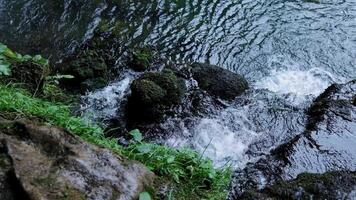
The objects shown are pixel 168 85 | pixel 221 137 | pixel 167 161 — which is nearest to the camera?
pixel 167 161

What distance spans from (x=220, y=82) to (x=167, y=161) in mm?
4653

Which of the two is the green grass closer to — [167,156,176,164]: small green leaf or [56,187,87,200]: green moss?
[167,156,176,164]: small green leaf

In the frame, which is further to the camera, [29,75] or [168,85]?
[168,85]

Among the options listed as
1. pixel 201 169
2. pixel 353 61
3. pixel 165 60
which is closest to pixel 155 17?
pixel 165 60

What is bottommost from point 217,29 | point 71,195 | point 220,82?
point 220,82

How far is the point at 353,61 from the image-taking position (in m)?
10.3

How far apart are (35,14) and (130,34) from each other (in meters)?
2.65

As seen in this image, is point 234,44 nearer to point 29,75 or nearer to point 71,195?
point 29,75

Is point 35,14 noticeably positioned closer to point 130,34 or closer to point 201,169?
point 130,34

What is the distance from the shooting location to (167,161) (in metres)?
4.66

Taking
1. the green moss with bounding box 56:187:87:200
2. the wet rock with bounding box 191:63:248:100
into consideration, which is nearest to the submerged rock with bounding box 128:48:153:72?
the wet rock with bounding box 191:63:248:100

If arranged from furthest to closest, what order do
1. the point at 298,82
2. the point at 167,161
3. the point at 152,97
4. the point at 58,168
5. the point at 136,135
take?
the point at 298,82
the point at 152,97
the point at 136,135
the point at 167,161
the point at 58,168

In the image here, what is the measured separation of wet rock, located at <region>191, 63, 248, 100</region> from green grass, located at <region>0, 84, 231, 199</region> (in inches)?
150

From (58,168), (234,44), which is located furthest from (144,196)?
(234,44)
